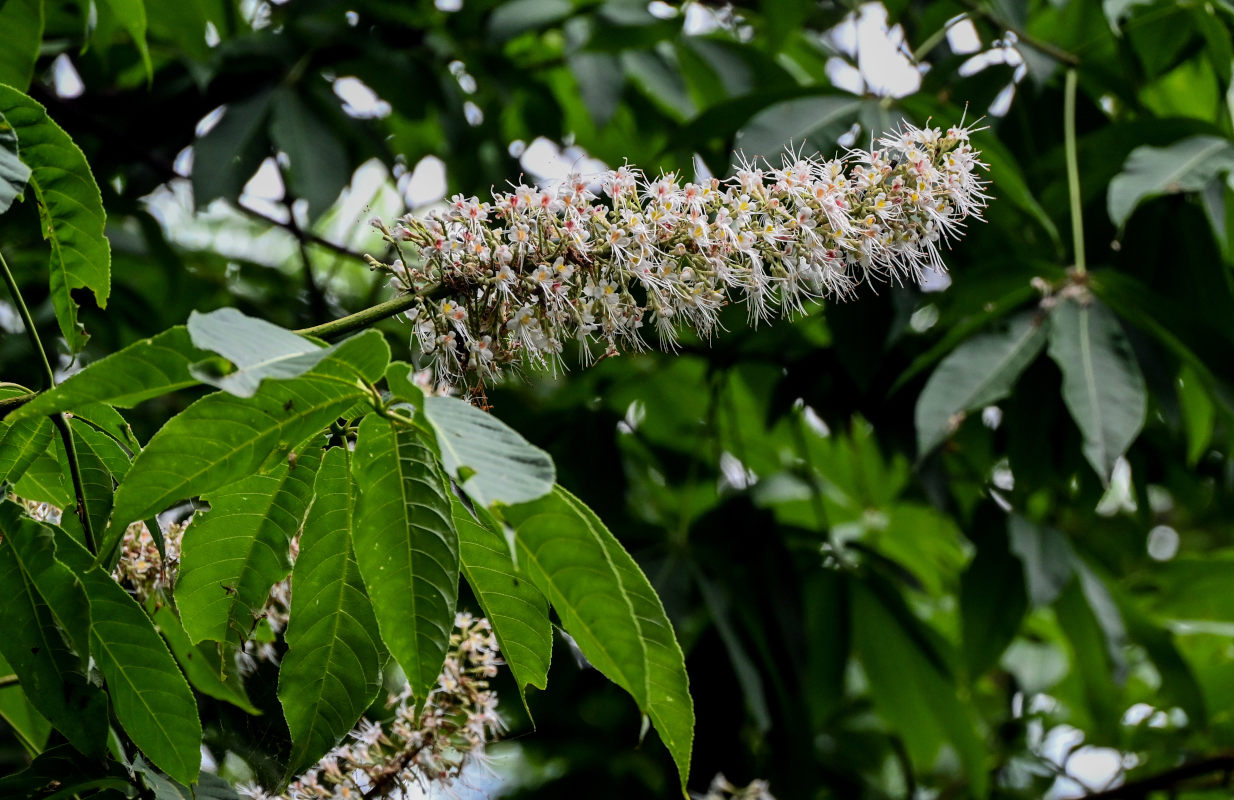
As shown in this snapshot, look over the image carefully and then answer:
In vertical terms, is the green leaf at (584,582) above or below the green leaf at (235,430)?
below

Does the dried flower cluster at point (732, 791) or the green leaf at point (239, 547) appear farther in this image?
the dried flower cluster at point (732, 791)

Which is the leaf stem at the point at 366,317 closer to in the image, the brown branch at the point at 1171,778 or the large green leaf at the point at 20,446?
the large green leaf at the point at 20,446

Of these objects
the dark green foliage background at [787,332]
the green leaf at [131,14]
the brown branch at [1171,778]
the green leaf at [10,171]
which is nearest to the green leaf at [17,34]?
the green leaf at [131,14]

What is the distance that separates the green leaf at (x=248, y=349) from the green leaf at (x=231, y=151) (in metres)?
1.57

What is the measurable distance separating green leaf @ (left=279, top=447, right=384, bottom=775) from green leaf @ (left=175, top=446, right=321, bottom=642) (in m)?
0.07

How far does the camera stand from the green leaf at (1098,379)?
174 cm

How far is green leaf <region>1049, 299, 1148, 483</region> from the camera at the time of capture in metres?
1.74

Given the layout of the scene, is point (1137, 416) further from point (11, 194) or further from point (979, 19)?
point (11, 194)

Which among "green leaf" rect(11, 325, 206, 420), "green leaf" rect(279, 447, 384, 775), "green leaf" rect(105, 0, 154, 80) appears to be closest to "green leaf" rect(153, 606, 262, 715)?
"green leaf" rect(279, 447, 384, 775)

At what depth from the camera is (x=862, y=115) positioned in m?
2.11

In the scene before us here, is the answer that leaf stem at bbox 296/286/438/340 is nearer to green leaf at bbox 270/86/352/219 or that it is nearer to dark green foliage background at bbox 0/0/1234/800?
dark green foliage background at bbox 0/0/1234/800

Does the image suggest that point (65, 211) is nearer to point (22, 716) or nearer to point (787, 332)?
point (22, 716)

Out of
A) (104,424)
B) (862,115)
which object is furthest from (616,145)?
(104,424)

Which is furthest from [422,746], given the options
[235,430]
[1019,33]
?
[1019,33]
